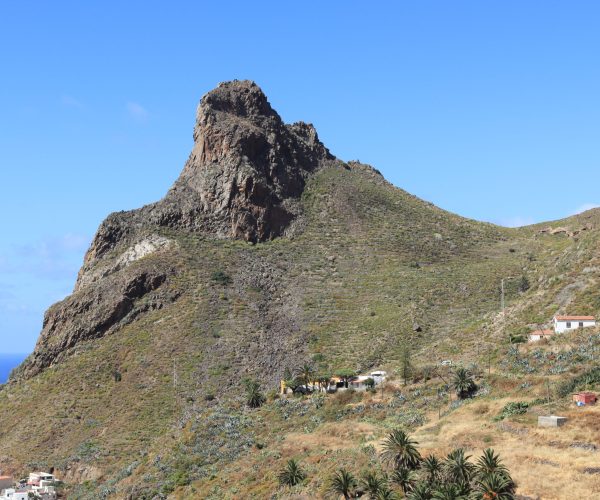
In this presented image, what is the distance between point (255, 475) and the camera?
53250 millimetres

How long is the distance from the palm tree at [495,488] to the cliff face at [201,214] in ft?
209

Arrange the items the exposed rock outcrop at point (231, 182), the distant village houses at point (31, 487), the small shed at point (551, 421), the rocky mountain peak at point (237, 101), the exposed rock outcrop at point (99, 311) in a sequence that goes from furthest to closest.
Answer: the rocky mountain peak at point (237, 101) → the exposed rock outcrop at point (231, 182) → the exposed rock outcrop at point (99, 311) → the distant village houses at point (31, 487) → the small shed at point (551, 421)

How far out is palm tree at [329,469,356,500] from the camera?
43.8 metres

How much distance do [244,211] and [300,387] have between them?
42.6m


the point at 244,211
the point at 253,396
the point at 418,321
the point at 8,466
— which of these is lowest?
the point at 8,466

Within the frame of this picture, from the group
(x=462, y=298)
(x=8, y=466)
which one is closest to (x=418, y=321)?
(x=462, y=298)

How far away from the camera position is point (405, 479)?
4178cm

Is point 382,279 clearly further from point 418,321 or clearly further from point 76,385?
point 76,385

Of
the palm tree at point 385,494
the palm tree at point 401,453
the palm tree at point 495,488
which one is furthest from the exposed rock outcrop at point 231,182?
the palm tree at point 495,488

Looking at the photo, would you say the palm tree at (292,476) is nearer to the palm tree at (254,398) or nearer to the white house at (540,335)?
the palm tree at (254,398)

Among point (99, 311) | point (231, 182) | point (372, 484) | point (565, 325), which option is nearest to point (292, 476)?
point (372, 484)

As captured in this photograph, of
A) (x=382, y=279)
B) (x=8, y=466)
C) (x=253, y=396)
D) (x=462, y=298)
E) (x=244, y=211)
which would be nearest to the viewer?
(x=253, y=396)

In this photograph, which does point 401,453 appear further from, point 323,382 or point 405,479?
point 323,382

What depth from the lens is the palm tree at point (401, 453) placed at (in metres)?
43.8
